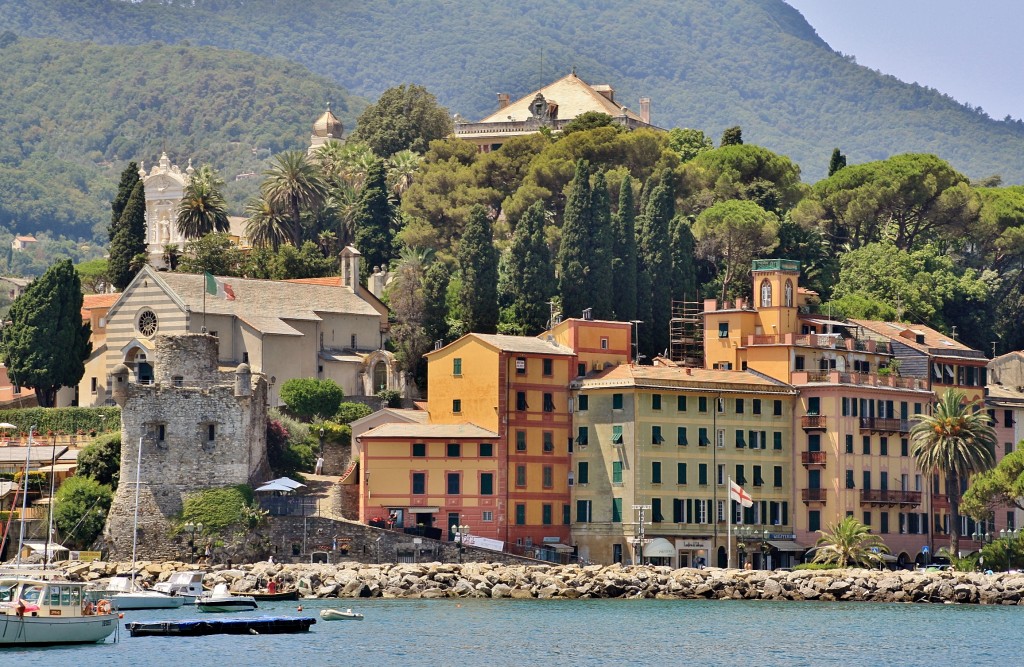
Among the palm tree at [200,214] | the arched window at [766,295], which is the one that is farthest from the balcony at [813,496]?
the palm tree at [200,214]

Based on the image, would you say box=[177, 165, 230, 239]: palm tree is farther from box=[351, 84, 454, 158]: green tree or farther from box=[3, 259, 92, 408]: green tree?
box=[351, 84, 454, 158]: green tree

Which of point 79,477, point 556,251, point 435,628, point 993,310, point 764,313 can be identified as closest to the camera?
point 435,628

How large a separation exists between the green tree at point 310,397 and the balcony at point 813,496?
23.3 meters

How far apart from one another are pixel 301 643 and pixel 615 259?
41.0 meters

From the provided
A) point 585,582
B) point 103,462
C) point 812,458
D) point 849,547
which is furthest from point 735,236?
point 103,462

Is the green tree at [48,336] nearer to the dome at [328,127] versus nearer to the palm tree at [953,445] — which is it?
the palm tree at [953,445]

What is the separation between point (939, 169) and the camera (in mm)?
117812

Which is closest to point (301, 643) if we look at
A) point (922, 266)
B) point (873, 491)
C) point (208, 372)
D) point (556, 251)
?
point (208, 372)

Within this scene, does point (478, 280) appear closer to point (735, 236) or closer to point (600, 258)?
point (600, 258)

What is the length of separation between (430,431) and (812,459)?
18.2 metres

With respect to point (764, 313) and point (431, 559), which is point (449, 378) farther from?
point (764, 313)

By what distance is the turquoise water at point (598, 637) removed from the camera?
201 ft

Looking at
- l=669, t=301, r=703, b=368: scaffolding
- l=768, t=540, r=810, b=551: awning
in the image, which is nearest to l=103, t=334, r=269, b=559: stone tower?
l=768, t=540, r=810, b=551: awning

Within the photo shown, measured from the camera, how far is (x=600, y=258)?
9994cm
